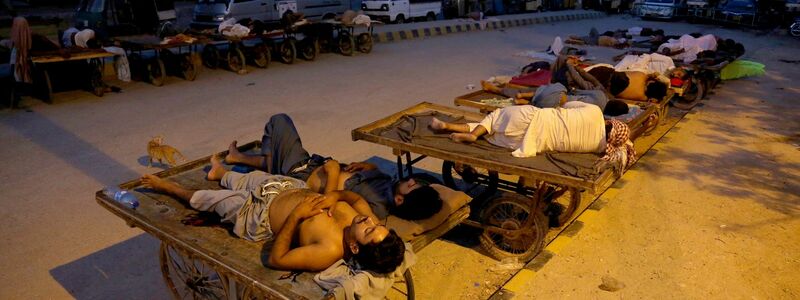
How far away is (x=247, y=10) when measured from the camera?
14438 mm

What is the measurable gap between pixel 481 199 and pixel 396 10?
18.0m

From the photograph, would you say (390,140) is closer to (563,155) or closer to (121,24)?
(563,155)

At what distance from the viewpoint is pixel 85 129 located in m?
7.46

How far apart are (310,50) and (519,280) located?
1069 cm

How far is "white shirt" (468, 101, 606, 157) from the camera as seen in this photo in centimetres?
420

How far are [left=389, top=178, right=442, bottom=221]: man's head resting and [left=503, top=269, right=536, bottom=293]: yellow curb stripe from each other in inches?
31.3

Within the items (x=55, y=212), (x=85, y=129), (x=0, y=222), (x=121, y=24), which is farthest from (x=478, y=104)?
(x=121, y=24)

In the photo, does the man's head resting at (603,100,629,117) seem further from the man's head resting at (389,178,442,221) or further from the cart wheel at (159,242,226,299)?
the cart wheel at (159,242,226,299)

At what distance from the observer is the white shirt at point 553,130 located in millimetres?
4203

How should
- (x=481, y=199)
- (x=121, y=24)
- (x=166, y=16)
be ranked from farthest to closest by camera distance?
(x=166, y=16) < (x=121, y=24) < (x=481, y=199)

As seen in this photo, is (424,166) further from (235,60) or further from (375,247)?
(235,60)

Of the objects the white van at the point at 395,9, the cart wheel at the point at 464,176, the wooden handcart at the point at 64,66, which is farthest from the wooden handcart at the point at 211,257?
the white van at the point at 395,9

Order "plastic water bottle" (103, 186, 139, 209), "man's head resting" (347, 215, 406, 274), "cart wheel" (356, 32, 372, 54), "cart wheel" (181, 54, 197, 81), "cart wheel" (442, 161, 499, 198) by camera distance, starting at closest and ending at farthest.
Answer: "man's head resting" (347, 215, 406, 274) < "plastic water bottle" (103, 186, 139, 209) < "cart wheel" (442, 161, 499, 198) < "cart wheel" (181, 54, 197, 81) < "cart wheel" (356, 32, 372, 54)

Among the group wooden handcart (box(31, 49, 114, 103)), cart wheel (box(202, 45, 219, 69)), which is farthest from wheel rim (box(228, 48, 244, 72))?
wooden handcart (box(31, 49, 114, 103))
